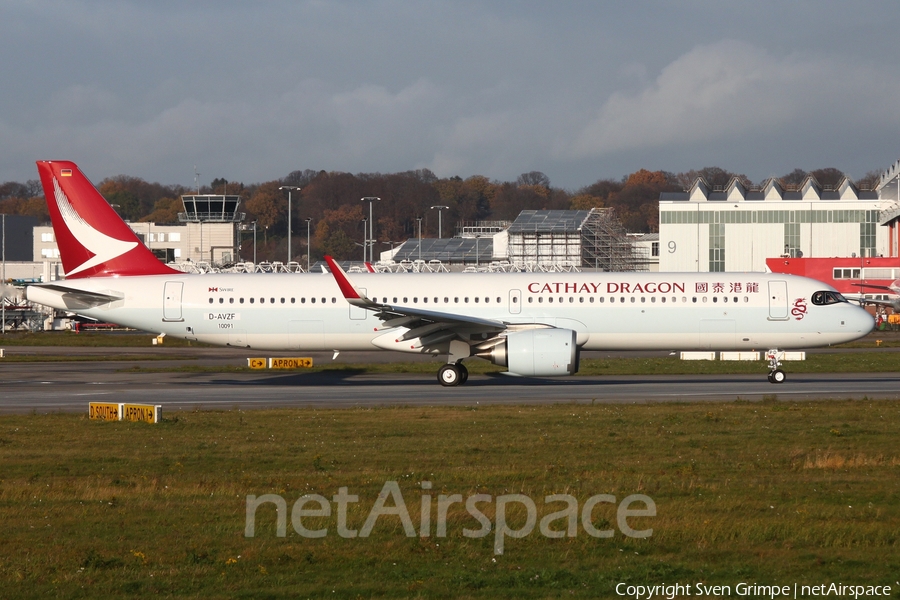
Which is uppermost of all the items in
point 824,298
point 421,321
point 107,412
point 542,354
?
point 824,298

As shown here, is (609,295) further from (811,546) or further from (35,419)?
(811,546)

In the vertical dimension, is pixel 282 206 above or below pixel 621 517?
above

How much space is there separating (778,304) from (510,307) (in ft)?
28.4

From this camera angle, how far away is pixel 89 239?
3216 centimetres

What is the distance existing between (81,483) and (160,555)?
4.79 meters

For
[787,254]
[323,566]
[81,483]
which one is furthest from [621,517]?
[787,254]

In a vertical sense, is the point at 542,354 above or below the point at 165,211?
below

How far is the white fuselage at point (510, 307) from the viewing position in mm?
30547

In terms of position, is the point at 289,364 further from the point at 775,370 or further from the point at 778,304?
the point at 778,304

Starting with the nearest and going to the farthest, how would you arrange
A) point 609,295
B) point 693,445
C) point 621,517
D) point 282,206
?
1. point 621,517
2. point 693,445
3. point 609,295
4. point 282,206

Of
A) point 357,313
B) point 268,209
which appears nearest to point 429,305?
point 357,313

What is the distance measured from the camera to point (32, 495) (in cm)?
1282
